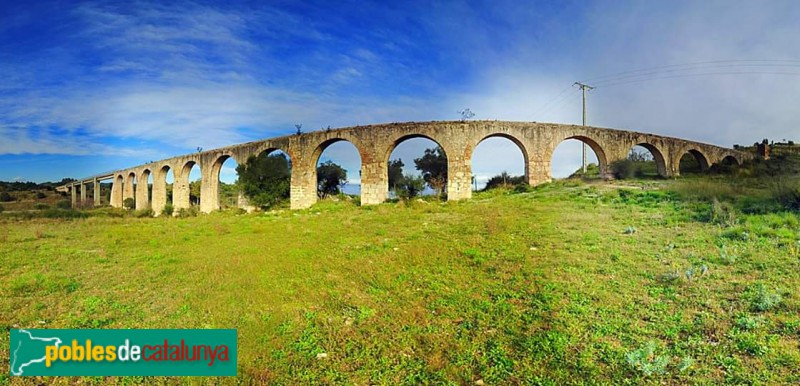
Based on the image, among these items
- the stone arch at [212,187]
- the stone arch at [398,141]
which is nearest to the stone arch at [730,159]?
the stone arch at [398,141]

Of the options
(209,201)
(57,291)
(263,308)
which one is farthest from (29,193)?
(263,308)

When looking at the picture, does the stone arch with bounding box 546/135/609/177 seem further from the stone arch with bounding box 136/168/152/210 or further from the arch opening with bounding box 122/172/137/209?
the arch opening with bounding box 122/172/137/209

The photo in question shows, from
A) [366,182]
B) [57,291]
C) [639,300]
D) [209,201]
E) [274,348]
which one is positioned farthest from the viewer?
[209,201]

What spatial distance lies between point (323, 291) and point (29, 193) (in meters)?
62.3

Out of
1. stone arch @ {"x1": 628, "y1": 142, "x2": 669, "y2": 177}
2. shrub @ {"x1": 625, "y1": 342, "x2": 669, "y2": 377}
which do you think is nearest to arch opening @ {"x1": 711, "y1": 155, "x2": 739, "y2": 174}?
stone arch @ {"x1": 628, "y1": 142, "x2": 669, "y2": 177}

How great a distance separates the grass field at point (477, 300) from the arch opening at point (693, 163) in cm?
2226

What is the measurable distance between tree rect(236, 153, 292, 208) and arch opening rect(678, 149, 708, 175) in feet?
87.7

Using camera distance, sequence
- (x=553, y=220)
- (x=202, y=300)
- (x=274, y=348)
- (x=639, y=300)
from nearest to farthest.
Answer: (x=274, y=348) < (x=639, y=300) < (x=202, y=300) < (x=553, y=220)

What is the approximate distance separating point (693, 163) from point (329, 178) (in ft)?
94.1

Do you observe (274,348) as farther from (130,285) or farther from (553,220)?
(553,220)

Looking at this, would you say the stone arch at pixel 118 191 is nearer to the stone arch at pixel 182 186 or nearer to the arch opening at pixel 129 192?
the arch opening at pixel 129 192

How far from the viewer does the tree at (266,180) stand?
70.5 feet

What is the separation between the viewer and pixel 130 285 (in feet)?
18.8

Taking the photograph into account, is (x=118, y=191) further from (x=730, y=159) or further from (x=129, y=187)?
(x=730, y=159)
